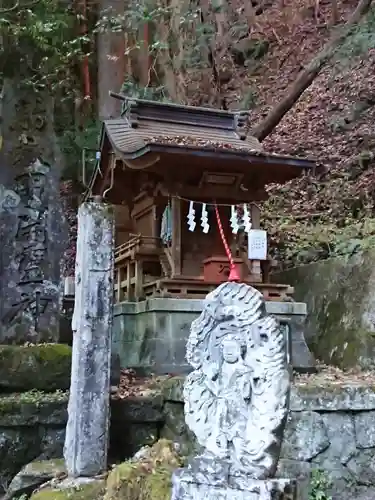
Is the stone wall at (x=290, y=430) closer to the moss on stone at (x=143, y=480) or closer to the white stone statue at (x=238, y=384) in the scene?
the moss on stone at (x=143, y=480)

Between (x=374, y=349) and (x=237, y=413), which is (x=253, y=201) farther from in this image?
(x=237, y=413)

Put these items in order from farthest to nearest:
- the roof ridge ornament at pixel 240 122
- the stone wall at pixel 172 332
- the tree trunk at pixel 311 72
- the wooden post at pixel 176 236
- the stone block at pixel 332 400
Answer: the tree trunk at pixel 311 72
the roof ridge ornament at pixel 240 122
the wooden post at pixel 176 236
the stone wall at pixel 172 332
the stone block at pixel 332 400

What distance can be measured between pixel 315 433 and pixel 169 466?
166cm

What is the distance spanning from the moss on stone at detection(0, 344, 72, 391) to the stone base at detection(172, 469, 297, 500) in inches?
128

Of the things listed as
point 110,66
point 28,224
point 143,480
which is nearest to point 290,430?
point 143,480

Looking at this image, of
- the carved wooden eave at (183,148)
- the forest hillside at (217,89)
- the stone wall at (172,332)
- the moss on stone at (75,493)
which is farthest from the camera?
the forest hillside at (217,89)

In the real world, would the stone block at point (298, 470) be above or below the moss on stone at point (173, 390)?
below

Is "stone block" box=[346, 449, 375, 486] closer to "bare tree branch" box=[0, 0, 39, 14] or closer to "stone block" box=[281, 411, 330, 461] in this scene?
"stone block" box=[281, 411, 330, 461]

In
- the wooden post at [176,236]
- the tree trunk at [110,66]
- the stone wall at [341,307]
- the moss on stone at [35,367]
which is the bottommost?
the moss on stone at [35,367]

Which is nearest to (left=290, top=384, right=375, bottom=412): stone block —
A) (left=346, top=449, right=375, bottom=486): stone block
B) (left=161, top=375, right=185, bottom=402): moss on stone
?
(left=346, top=449, right=375, bottom=486): stone block

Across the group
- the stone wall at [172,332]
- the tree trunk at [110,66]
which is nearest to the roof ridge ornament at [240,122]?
the stone wall at [172,332]

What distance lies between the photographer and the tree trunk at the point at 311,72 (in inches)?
557

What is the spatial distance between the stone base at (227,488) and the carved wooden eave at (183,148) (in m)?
5.67

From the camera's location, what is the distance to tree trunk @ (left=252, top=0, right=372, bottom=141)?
14141mm
